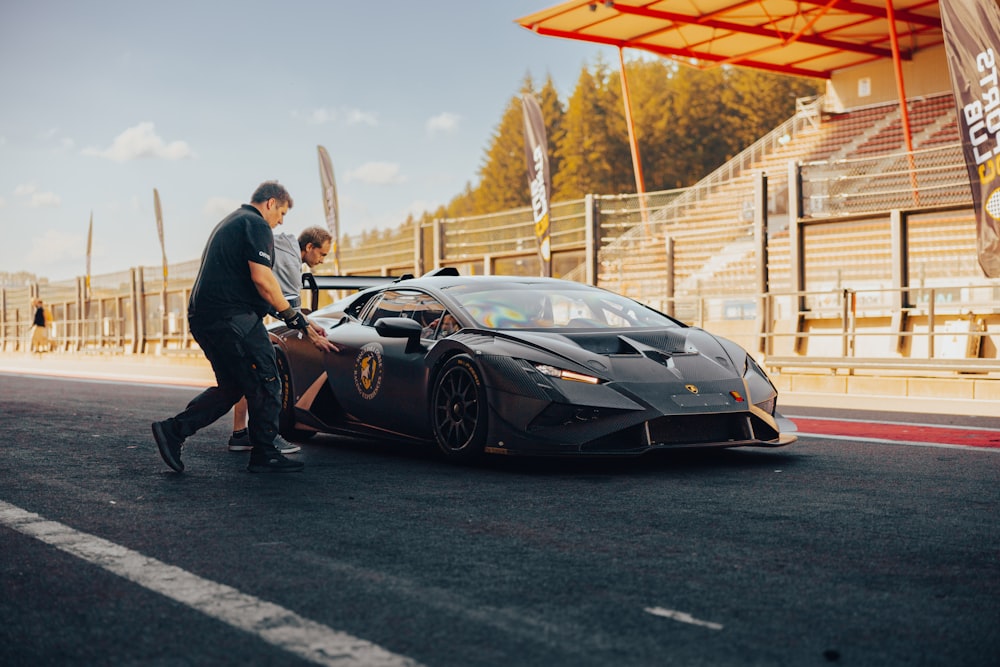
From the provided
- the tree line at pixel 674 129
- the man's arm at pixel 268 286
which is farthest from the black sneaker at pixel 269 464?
the tree line at pixel 674 129

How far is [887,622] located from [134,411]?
363 inches

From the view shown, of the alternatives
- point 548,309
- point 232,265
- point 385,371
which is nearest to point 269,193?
point 232,265

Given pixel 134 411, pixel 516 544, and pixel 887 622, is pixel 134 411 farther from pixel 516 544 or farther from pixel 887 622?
pixel 887 622

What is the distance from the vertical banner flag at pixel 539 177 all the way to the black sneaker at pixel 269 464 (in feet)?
47.6

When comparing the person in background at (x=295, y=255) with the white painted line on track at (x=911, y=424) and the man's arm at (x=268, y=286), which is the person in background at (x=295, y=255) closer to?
the man's arm at (x=268, y=286)

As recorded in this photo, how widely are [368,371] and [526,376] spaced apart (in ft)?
5.00

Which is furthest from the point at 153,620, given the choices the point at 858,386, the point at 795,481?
the point at 858,386

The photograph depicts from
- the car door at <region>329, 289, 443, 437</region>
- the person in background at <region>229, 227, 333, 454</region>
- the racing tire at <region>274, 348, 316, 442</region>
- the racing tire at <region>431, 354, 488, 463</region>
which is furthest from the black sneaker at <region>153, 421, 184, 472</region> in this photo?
the racing tire at <region>274, 348, 316, 442</region>

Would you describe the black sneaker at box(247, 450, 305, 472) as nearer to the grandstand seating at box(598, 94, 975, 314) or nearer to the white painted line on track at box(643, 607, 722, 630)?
the white painted line on track at box(643, 607, 722, 630)

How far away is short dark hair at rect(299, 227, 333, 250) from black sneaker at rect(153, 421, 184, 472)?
259cm

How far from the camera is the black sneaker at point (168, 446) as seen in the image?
6812 millimetres

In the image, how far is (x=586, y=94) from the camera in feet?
303

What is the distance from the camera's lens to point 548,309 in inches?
303

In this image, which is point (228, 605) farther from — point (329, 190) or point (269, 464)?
point (329, 190)
